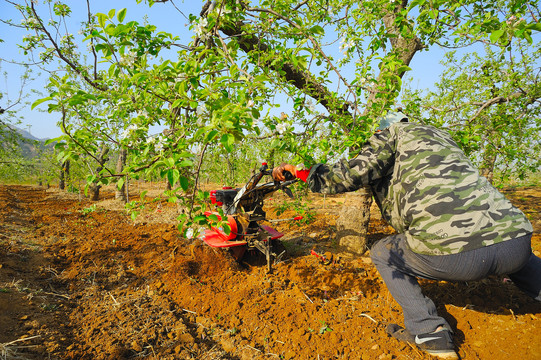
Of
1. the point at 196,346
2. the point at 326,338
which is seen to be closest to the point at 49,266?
the point at 196,346

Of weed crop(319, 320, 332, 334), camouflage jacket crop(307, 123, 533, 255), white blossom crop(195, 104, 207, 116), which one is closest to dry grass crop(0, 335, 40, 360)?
white blossom crop(195, 104, 207, 116)

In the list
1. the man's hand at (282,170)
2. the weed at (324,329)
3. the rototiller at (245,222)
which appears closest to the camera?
the weed at (324,329)

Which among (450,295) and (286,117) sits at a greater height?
(286,117)

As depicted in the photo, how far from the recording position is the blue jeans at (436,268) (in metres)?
1.78

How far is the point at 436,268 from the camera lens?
1967 mm

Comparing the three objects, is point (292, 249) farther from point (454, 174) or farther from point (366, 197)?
point (454, 174)

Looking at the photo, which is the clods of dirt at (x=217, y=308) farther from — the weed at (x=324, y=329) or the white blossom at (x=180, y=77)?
the white blossom at (x=180, y=77)

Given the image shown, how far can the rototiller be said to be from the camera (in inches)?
140

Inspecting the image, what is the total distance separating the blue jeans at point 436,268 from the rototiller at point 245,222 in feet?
5.07

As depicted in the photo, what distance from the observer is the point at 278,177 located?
2.65 m

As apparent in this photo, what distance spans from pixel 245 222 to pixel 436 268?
2418 mm

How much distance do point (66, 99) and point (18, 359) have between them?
1935 mm

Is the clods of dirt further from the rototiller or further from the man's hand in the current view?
Answer: the man's hand

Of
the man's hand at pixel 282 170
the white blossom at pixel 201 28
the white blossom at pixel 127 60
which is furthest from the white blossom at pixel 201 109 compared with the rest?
the man's hand at pixel 282 170
